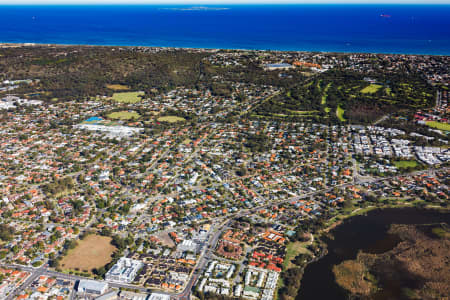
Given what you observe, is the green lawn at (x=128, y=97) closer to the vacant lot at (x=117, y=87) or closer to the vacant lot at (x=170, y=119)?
the vacant lot at (x=117, y=87)

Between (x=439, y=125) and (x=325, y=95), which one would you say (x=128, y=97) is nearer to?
(x=325, y=95)

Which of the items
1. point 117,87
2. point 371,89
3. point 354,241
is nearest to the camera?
point 354,241

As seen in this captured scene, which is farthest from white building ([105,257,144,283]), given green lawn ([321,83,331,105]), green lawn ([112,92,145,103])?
green lawn ([321,83,331,105])

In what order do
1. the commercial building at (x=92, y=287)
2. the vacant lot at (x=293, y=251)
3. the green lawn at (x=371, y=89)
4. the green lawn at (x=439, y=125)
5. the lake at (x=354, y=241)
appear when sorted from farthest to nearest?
the green lawn at (x=371, y=89)
the green lawn at (x=439, y=125)
the vacant lot at (x=293, y=251)
the lake at (x=354, y=241)
the commercial building at (x=92, y=287)

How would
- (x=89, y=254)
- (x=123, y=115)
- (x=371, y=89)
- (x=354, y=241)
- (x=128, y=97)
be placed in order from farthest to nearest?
(x=371, y=89) < (x=128, y=97) < (x=123, y=115) < (x=354, y=241) < (x=89, y=254)

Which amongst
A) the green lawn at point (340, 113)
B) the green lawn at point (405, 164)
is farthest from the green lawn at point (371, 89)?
the green lawn at point (405, 164)

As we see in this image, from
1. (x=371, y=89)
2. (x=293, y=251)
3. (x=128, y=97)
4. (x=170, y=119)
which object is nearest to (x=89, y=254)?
(x=293, y=251)
